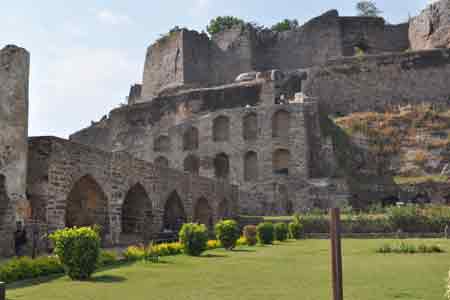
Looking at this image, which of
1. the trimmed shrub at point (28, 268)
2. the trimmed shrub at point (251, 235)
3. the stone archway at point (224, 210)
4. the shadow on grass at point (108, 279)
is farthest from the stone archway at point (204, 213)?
the shadow on grass at point (108, 279)

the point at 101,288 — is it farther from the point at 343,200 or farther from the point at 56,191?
the point at 343,200

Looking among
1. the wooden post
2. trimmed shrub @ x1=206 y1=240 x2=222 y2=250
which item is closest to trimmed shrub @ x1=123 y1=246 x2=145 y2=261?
trimmed shrub @ x1=206 y1=240 x2=222 y2=250

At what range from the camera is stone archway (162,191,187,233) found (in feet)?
87.0

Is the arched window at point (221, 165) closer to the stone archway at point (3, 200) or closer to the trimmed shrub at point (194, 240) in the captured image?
the trimmed shrub at point (194, 240)

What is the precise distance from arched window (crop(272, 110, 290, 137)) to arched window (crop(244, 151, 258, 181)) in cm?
202

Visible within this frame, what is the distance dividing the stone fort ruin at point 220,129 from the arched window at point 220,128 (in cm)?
9

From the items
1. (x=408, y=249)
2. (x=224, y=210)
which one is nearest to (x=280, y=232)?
(x=408, y=249)

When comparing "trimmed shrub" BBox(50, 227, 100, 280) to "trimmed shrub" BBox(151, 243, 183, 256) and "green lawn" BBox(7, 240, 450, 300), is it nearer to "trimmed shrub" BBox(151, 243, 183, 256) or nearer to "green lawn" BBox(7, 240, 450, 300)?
"green lawn" BBox(7, 240, 450, 300)

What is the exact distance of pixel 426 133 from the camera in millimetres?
38188

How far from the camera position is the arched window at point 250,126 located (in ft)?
129

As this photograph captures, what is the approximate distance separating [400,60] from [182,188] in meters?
25.0

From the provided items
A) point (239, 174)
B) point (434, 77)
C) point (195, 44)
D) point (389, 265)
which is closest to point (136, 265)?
point (389, 265)

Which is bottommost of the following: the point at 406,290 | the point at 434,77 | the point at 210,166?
the point at 406,290

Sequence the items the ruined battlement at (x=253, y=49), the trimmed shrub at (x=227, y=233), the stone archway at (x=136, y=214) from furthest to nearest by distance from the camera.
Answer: the ruined battlement at (x=253, y=49)
the stone archway at (x=136, y=214)
the trimmed shrub at (x=227, y=233)
